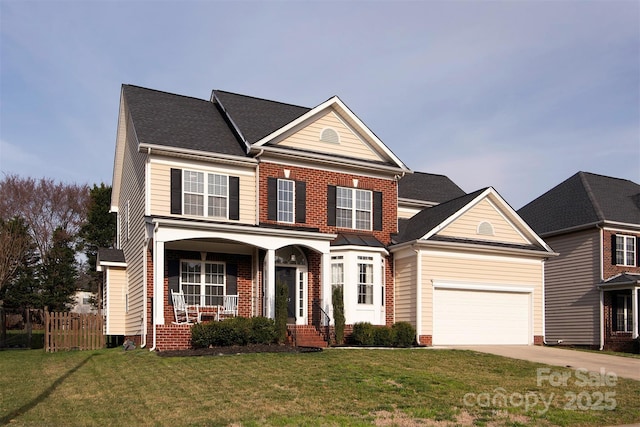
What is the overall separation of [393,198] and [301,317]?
19.0 feet

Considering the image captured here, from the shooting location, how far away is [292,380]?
12.8 metres

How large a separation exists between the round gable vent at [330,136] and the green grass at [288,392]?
343 inches

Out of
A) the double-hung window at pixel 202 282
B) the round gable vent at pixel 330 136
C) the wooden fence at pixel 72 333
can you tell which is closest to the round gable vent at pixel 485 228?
the round gable vent at pixel 330 136

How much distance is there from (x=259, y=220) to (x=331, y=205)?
2.83m

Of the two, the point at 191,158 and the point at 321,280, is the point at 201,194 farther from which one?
the point at 321,280

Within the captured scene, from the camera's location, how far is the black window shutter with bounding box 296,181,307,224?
22.0 metres

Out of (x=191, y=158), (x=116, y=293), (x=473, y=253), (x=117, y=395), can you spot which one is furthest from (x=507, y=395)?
(x=116, y=293)

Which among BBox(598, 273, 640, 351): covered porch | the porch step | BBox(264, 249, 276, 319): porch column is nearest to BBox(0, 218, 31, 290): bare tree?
BBox(264, 249, 276, 319): porch column

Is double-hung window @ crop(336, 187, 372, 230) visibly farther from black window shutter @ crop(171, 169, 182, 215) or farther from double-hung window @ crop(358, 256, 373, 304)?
black window shutter @ crop(171, 169, 182, 215)

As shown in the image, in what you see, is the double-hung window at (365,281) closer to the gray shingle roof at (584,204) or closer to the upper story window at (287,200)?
the upper story window at (287,200)

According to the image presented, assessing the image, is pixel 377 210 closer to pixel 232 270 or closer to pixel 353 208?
pixel 353 208

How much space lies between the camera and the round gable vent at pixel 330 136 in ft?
75.1

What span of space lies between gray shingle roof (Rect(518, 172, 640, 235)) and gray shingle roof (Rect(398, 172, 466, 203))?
430 cm

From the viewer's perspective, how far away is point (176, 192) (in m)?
20.3
